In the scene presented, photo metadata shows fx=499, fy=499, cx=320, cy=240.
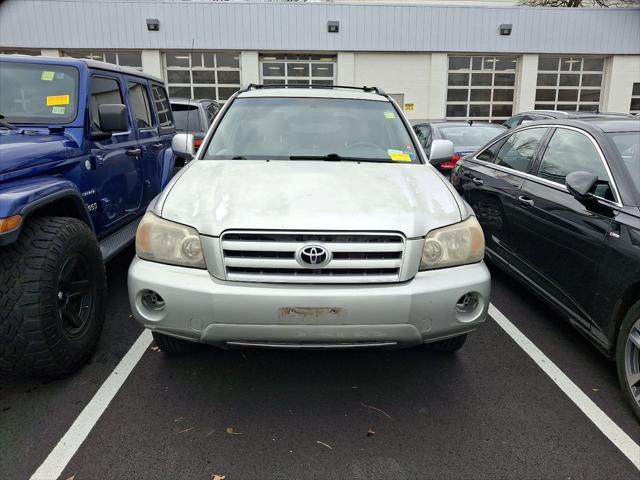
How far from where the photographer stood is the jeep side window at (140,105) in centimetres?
510

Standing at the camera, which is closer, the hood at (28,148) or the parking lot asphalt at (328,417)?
the parking lot asphalt at (328,417)

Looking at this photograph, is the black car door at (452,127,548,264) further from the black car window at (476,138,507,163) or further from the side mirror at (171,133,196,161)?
the side mirror at (171,133,196,161)

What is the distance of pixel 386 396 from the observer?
3.03m

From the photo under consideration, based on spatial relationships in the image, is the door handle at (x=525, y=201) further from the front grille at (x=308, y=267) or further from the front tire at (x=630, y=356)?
the front grille at (x=308, y=267)

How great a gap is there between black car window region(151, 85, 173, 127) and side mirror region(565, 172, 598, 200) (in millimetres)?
4498

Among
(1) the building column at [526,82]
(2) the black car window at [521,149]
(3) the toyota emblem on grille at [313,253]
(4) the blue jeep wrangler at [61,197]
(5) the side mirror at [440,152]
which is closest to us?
(3) the toyota emblem on grille at [313,253]

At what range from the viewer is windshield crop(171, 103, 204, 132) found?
791cm

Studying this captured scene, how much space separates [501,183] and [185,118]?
17.8 ft

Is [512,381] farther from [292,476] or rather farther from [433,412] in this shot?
[292,476]

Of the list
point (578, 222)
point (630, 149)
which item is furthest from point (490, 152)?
point (578, 222)

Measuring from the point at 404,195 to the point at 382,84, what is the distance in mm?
18061

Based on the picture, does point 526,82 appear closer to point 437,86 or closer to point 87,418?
point 437,86

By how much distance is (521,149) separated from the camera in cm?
459

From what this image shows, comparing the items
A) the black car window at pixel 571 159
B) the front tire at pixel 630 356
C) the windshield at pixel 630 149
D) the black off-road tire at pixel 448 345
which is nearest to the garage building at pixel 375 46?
the black car window at pixel 571 159
